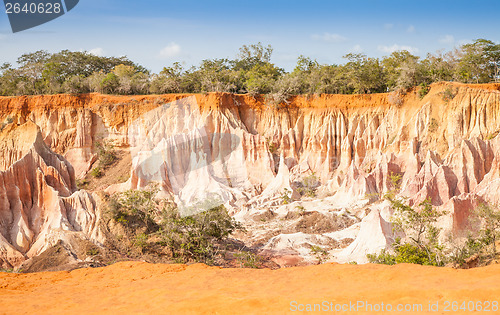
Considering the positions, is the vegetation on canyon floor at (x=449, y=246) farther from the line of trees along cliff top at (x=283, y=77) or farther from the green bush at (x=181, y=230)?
the line of trees along cliff top at (x=283, y=77)

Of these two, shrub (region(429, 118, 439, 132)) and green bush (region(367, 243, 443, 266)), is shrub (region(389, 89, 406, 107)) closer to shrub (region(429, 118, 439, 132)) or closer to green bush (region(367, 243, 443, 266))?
shrub (region(429, 118, 439, 132))

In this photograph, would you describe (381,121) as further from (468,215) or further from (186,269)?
(186,269)

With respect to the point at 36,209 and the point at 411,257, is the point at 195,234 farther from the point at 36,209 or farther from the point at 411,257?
the point at 411,257

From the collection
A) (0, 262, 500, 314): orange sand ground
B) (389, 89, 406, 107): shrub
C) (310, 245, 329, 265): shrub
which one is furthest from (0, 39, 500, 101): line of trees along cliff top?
(0, 262, 500, 314): orange sand ground

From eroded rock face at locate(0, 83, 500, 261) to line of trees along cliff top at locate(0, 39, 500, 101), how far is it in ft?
3.61

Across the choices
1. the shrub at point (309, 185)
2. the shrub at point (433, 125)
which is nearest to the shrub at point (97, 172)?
the shrub at point (309, 185)

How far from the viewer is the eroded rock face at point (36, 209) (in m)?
16.3

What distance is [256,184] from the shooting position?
29797 millimetres

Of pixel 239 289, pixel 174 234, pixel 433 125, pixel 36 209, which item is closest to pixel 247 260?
pixel 174 234

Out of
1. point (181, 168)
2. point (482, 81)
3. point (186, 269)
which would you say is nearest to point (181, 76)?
point (181, 168)

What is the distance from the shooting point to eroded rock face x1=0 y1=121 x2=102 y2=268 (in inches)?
643

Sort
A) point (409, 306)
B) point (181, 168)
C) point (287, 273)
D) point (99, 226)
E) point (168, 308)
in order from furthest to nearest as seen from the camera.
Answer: point (181, 168)
point (99, 226)
point (287, 273)
point (168, 308)
point (409, 306)

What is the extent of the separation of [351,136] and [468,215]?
1390 cm

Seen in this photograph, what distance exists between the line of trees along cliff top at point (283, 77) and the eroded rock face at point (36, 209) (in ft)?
56.0
